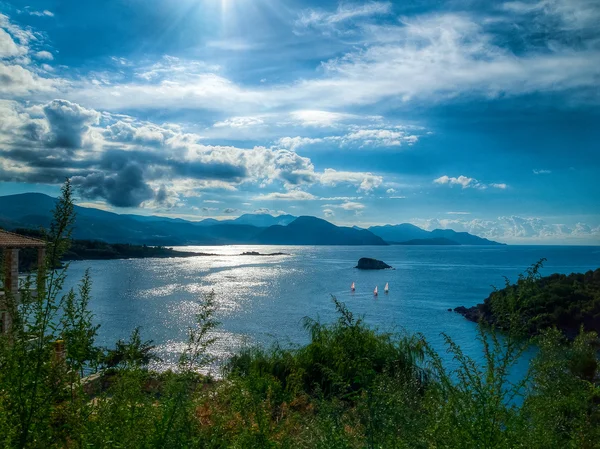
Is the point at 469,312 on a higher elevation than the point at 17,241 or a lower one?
lower

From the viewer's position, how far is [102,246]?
429 ft

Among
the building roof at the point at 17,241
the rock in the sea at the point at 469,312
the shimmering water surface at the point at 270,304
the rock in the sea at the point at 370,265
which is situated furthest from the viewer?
the rock in the sea at the point at 370,265

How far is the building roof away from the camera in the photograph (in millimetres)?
13887

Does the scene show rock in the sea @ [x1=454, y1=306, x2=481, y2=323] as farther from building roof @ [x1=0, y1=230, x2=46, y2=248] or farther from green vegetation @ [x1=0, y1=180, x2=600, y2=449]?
green vegetation @ [x1=0, y1=180, x2=600, y2=449]

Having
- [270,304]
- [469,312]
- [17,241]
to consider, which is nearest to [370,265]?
[270,304]

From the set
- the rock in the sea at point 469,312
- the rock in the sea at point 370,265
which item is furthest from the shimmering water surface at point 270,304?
the rock in the sea at point 370,265

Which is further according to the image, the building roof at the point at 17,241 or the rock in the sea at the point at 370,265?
the rock in the sea at the point at 370,265

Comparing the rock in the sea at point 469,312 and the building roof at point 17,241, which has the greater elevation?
the building roof at point 17,241

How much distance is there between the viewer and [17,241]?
14.9 m

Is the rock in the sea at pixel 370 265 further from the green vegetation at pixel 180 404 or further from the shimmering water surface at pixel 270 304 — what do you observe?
the green vegetation at pixel 180 404

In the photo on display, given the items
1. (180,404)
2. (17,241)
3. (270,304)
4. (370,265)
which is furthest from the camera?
(370,265)

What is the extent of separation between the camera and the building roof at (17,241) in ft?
45.6

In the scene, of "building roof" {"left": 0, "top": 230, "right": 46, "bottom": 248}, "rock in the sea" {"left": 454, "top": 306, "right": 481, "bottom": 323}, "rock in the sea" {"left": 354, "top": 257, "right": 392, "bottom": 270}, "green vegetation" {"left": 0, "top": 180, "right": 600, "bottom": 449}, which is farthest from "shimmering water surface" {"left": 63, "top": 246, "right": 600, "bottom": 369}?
"green vegetation" {"left": 0, "top": 180, "right": 600, "bottom": 449}

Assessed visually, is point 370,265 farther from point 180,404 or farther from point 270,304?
point 180,404
